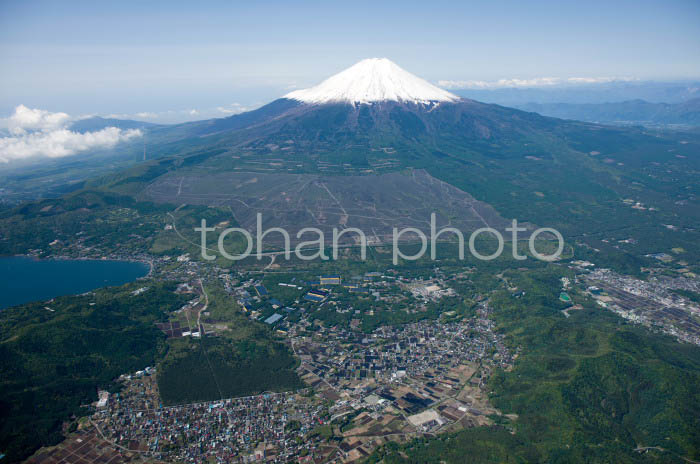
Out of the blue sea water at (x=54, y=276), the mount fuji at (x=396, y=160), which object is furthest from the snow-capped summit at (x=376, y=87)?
the blue sea water at (x=54, y=276)

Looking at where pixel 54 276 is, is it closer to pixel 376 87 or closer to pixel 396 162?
pixel 396 162

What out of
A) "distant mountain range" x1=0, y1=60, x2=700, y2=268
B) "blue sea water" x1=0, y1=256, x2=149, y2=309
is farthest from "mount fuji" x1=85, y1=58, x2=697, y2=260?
"blue sea water" x1=0, y1=256, x2=149, y2=309

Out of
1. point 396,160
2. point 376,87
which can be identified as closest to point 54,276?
point 396,160

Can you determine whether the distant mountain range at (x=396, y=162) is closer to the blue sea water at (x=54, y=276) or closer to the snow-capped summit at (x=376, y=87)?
the snow-capped summit at (x=376, y=87)

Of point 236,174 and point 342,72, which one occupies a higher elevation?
point 342,72

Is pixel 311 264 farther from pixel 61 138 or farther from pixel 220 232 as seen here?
pixel 61 138

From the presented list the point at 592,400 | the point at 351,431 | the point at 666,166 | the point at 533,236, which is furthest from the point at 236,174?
the point at 666,166

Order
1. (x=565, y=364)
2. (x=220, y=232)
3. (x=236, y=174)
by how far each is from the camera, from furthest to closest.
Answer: (x=236, y=174)
(x=220, y=232)
(x=565, y=364)

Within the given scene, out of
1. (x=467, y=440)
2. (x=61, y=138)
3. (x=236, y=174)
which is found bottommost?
(x=467, y=440)
